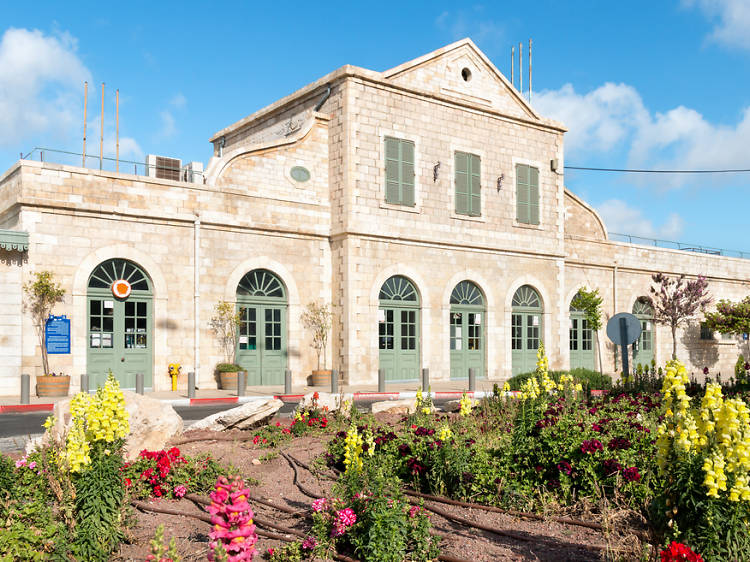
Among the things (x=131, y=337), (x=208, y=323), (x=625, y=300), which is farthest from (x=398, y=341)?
(x=625, y=300)

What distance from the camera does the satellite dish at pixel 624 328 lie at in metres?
12.4

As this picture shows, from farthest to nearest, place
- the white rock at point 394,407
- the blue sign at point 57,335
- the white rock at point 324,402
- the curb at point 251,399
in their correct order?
the blue sign at point 57,335 < the curb at point 251,399 < the white rock at point 394,407 < the white rock at point 324,402

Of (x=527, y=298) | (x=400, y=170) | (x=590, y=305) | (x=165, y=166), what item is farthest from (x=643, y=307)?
(x=165, y=166)

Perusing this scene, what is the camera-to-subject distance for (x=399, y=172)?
21.0 metres

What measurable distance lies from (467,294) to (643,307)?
34.0ft

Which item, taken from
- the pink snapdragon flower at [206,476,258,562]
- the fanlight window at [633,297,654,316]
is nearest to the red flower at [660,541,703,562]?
the pink snapdragon flower at [206,476,258,562]

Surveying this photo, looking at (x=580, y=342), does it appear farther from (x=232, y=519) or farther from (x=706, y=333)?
(x=232, y=519)

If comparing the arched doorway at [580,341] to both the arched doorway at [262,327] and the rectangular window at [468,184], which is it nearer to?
the rectangular window at [468,184]

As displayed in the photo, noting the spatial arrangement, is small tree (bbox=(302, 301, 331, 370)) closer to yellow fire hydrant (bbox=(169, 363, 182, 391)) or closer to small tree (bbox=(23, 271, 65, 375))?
yellow fire hydrant (bbox=(169, 363, 182, 391))

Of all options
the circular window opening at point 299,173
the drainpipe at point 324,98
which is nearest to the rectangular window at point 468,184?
the drainpipe at point 324,98

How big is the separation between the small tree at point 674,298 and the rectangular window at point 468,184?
10650 millimetres

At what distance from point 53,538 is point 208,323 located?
43.8ft

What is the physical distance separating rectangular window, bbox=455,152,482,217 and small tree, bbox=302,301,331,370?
574cm

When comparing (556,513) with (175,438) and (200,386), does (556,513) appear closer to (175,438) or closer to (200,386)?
(175,438)
